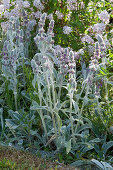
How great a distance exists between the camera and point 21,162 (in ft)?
8.07

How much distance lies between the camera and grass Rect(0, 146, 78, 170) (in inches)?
91.1

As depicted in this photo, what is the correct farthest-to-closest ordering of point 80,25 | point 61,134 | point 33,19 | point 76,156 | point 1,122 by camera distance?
point 33,19
point 80,25
point 1,122
point 61,134
point 76,156

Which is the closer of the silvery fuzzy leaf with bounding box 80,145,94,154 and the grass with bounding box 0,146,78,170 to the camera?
the grass with bounding box 0,146,78,170

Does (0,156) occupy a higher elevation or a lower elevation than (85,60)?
lower

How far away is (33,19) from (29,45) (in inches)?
16.0

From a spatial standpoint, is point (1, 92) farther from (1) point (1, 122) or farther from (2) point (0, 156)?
(2) point (0, 156)

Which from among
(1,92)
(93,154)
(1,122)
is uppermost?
(1,92)

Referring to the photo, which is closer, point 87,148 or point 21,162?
point 21,162

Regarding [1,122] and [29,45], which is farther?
[29,45]

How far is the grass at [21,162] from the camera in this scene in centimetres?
231

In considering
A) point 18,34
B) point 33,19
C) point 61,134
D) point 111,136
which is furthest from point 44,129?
point 33,19

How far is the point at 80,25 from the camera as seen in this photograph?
13.2 feet

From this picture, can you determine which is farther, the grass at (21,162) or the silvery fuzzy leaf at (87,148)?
the silvery fuzzy leaf at (87,148)

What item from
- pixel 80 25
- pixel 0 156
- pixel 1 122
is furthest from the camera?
pixel 80 25
